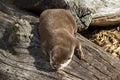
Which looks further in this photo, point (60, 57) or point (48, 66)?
point (48, 66)

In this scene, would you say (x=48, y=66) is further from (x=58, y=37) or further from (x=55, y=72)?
(x=58, y=37)

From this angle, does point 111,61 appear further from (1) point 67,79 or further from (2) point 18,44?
(2) point 18,44

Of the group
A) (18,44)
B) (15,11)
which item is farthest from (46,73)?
(15,11)

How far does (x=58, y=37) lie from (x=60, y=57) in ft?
1.40

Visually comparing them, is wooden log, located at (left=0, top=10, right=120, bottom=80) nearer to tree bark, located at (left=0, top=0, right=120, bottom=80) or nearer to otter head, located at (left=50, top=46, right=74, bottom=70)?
tree bark, located at (left=0, top=0, right=120, bottom=80)

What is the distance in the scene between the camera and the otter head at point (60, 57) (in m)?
4.54

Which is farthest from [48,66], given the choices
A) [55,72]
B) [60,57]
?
[60,57]

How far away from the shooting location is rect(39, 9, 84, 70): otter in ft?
15.0

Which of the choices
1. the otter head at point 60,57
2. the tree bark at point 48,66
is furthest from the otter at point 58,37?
the tree bark at point 48,66

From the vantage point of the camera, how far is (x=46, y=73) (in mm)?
4723

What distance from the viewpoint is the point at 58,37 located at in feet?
16.0

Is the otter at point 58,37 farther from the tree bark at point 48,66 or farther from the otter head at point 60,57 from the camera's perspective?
the tree bark at point 48,66

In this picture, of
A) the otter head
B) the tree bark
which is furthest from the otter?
the tree bark

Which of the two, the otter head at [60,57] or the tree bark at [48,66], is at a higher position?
the otter head at [60,57]
